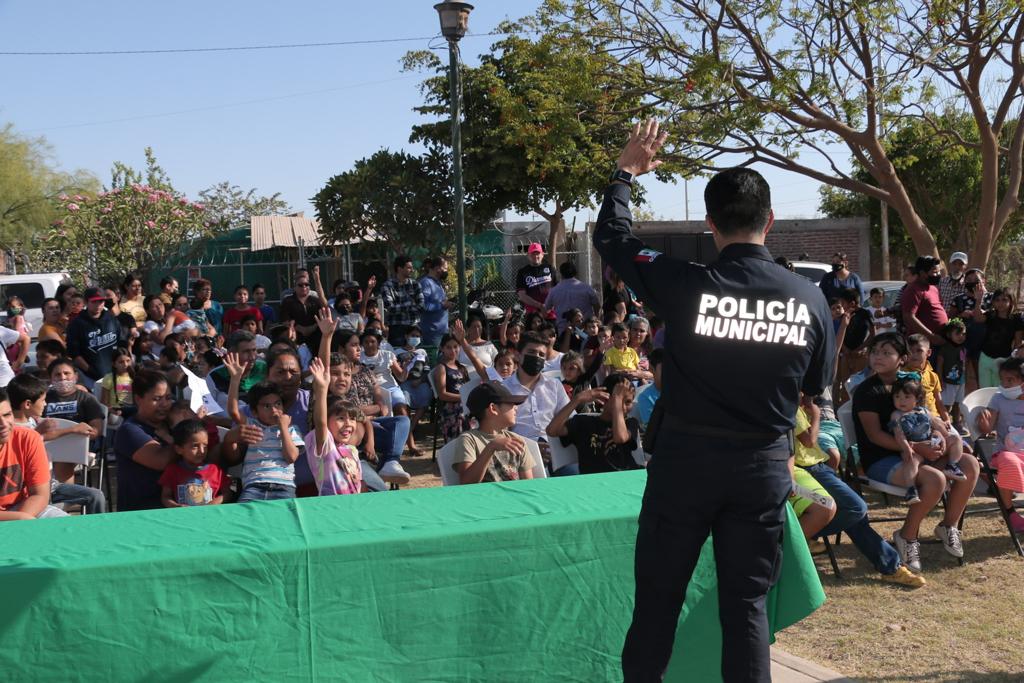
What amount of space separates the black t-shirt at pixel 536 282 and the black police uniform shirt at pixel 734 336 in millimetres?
9379

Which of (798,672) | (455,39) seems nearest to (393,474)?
(798,672)

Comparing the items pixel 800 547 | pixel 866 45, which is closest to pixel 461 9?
pixel 866 45

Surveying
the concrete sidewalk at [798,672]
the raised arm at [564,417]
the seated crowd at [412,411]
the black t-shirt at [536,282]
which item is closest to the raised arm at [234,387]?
the seated crowd at [412,411]

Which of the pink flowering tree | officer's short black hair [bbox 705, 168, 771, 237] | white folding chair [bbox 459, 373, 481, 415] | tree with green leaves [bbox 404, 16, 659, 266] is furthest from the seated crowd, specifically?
the pink flowering tree

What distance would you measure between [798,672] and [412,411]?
6.45 metres

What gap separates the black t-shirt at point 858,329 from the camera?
10461 mm

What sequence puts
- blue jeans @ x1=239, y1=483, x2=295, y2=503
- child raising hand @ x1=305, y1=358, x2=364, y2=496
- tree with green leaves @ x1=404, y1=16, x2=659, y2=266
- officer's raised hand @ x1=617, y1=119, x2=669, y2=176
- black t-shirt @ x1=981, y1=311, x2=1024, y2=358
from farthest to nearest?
tree with green leaves @ x1=404, y1=16, x2=659, y2=266 < black t-shirt @ x1=981, y1=311, x2=1024, y2=358 < blue jeans @ x1=239, y1=483, x2=295, y2=503 < child raising hand @ x1=305, y1=358, x2=364, y2=496 < officer's raised hand @ x1=617, y1=119, x2=669, y2=176

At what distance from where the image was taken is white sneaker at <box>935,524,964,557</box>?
597 centimetres

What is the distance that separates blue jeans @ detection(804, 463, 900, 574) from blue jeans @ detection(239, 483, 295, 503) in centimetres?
287

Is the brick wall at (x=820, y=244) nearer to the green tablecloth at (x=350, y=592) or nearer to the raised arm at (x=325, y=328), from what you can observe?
the raised arm at (x=325, y=328)

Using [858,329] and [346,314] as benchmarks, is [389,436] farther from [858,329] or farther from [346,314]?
[858,329]

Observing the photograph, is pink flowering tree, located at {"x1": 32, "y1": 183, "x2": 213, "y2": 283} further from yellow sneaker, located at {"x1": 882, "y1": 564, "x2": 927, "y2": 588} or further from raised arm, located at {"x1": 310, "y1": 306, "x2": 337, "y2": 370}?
yellow sneaker, located at {"x1": 882, "y1": 564, "x2": 927, "y2": 588}

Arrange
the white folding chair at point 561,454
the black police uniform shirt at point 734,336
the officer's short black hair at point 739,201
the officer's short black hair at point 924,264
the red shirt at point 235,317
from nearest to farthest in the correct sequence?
the black police uniform shirt at point 734,336 < the officer's short black hair at point 739,201 < the white folding chair at point 561,454 < the officer's short black hair at point 924,264 < the red shirt at point 235,317

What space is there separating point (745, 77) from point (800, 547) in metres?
11.8
